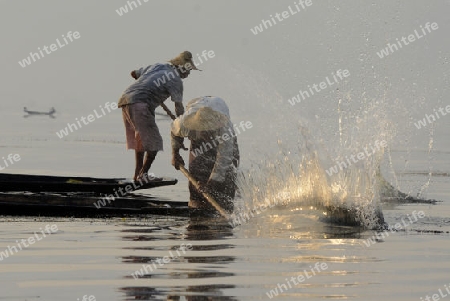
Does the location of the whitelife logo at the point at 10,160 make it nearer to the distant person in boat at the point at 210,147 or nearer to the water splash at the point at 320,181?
the water splash at the point at 320,181

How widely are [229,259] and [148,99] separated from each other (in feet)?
21.9

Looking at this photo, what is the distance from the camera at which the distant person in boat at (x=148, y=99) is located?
17766mm

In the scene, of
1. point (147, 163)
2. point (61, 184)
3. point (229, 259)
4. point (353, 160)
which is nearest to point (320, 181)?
point (353, 160)

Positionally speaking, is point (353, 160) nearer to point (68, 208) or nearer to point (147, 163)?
point (147, 163)

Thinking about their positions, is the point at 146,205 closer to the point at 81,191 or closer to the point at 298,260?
the point at 81,191

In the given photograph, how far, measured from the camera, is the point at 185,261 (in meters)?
11.7

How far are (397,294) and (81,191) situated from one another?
944 centimetres

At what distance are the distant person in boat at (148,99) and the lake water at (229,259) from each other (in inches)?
66.8

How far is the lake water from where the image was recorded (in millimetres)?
10070

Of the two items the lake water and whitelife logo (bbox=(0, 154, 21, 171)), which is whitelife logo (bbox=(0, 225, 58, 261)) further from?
whitelife logo (bbox=(0, 154, 21, 171))

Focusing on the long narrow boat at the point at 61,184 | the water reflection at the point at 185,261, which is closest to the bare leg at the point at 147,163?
the long narrow boat at the point at 61,184

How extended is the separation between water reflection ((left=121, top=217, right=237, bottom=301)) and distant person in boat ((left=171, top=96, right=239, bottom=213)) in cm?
46

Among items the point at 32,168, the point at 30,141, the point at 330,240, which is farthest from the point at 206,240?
the point at 30,141

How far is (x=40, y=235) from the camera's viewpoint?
536 inches
